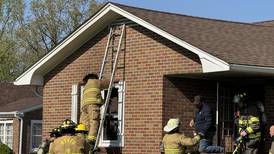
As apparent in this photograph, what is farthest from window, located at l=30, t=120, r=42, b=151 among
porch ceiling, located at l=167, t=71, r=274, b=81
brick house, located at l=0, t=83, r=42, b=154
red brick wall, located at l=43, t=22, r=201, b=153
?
porch ceiling, located at l=167, t=71, r=274, b=81

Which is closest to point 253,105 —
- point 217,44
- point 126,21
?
point 217,44

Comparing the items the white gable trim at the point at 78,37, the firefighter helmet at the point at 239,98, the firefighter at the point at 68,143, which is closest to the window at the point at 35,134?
the white gable trim at the point at 78,37

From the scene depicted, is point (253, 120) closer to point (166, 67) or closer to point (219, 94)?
point (219, 94)

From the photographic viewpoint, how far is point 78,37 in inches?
646

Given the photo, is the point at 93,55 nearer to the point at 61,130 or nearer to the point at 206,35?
the point at 206,35

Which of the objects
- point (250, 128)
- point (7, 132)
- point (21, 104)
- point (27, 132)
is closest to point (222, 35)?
point (250, 128)

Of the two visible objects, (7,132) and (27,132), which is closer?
(27,132)

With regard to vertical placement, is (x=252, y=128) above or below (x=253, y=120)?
below

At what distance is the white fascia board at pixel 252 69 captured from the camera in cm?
1281

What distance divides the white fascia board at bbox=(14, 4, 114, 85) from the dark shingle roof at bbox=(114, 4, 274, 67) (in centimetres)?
70

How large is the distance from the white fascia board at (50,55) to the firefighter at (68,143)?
21.7 ft

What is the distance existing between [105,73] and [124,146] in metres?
1.93

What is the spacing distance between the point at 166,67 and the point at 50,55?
390cm

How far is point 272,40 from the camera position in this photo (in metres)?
16.2
